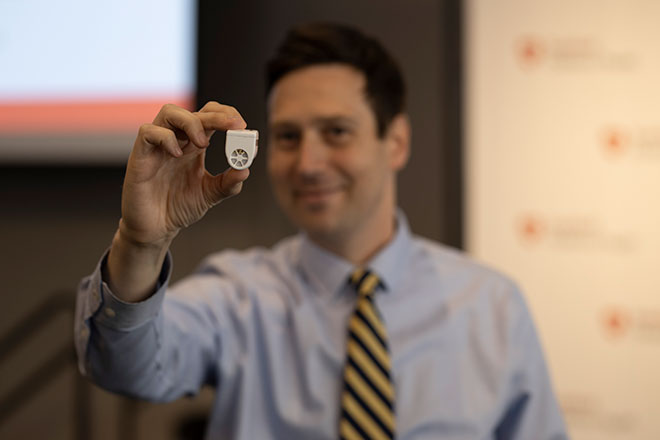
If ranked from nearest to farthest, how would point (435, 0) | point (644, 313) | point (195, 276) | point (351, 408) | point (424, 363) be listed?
point (351, 408) → point (424, 363) → point (195, 276) → point (644, 313) → point (435, 0)

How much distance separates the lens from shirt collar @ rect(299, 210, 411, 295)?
138 cm

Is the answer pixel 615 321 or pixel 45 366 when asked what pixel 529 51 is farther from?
pixel 45 366

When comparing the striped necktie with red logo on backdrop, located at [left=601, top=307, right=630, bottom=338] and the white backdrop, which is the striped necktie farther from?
red logo on backdrop, located at [left=601, top=307, right=630, bottom=338]

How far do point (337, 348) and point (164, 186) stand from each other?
0.63 m

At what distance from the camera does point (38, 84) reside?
234cm

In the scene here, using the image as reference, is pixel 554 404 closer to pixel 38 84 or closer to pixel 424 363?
pixel 424 363

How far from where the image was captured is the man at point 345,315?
1271mm

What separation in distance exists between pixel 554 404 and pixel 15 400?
1997mm

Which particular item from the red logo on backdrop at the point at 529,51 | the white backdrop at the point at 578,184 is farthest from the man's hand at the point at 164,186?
the red logo on backdrop at the point at 529,51

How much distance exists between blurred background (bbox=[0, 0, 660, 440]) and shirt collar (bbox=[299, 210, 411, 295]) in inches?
32.9

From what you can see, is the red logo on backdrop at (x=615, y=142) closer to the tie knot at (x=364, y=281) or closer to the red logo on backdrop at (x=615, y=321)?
the red logo on backdrop at (x=615, y=321)

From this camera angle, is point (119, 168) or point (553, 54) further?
point (119, 168)

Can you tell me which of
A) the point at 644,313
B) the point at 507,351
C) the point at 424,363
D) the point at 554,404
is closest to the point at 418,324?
the point at 424,363

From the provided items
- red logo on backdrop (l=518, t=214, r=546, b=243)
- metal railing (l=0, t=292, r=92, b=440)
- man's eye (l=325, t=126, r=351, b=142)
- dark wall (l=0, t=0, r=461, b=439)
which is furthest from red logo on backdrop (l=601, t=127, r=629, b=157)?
metal railing (l=0, t=292, r=92, b=440)
